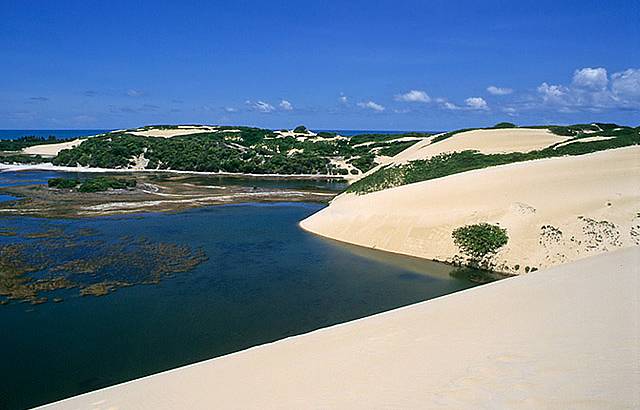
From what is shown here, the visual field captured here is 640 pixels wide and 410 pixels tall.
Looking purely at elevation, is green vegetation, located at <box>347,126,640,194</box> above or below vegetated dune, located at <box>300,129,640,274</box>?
above

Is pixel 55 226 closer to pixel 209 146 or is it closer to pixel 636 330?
pixel 636 330

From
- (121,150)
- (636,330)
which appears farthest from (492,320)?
(121,150)

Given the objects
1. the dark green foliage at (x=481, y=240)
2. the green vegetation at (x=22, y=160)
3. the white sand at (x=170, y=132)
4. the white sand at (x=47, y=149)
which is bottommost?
the dark green foliage at (x=481, y=240)

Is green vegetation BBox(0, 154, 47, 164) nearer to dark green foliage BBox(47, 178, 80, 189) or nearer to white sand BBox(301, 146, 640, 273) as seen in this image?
dark green foliage BBox(47, 178, 80, 189)

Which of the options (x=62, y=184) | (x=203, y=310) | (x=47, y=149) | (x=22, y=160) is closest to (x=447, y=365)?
(x=203, y=310)

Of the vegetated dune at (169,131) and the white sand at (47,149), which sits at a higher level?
the vegetated dune at (169,131)

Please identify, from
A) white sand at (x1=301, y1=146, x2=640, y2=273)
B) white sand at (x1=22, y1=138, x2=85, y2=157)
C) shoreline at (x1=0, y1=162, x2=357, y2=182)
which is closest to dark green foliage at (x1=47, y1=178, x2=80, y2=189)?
shoreline at (x1=0, y1=162, x2=357, y2=182)

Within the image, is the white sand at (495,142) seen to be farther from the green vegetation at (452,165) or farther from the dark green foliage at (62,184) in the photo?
the dark green foliage at (62,184)

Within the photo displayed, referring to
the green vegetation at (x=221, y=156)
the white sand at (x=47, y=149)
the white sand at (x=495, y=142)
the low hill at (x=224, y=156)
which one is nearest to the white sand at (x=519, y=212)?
the white sand at (x=495, y=142)
